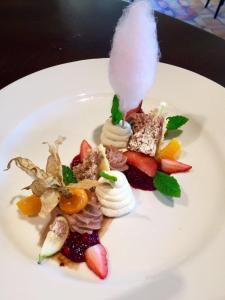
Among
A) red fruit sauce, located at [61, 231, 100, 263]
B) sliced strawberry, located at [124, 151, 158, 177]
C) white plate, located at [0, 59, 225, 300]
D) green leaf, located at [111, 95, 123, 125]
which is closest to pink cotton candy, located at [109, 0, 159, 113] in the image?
green leaf, located at [111, 95, 123, 125]

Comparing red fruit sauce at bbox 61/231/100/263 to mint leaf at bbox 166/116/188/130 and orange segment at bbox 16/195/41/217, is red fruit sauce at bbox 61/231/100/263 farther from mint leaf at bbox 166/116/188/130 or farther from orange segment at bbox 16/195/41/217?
mint leaf at bbox 166/116/188/130

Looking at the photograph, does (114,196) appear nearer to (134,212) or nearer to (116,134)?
(134,212)

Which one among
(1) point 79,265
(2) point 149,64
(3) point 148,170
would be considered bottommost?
(1) point 79,265

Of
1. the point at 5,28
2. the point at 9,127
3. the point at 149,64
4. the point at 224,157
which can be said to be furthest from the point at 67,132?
the point at 5,28

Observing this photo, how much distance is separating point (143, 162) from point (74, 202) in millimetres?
319

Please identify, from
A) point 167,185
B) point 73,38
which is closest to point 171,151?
point 167,185

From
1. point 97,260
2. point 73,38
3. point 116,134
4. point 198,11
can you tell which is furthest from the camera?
point 198,11

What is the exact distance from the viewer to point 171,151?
1.41 meters

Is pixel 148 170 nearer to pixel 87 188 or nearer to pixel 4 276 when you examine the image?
pixel 87 188

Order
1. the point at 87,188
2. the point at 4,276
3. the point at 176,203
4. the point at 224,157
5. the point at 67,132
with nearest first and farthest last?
1. the point at 4,276
2. the point at 87,188
3. the point at 176,203
4. the point at 224,157
5. the point at 67,132

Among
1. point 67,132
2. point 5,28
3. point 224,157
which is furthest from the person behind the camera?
point 5,28

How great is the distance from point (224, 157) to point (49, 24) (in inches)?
42.5

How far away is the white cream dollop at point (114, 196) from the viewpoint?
1.23 metres

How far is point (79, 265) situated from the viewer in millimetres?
1124
